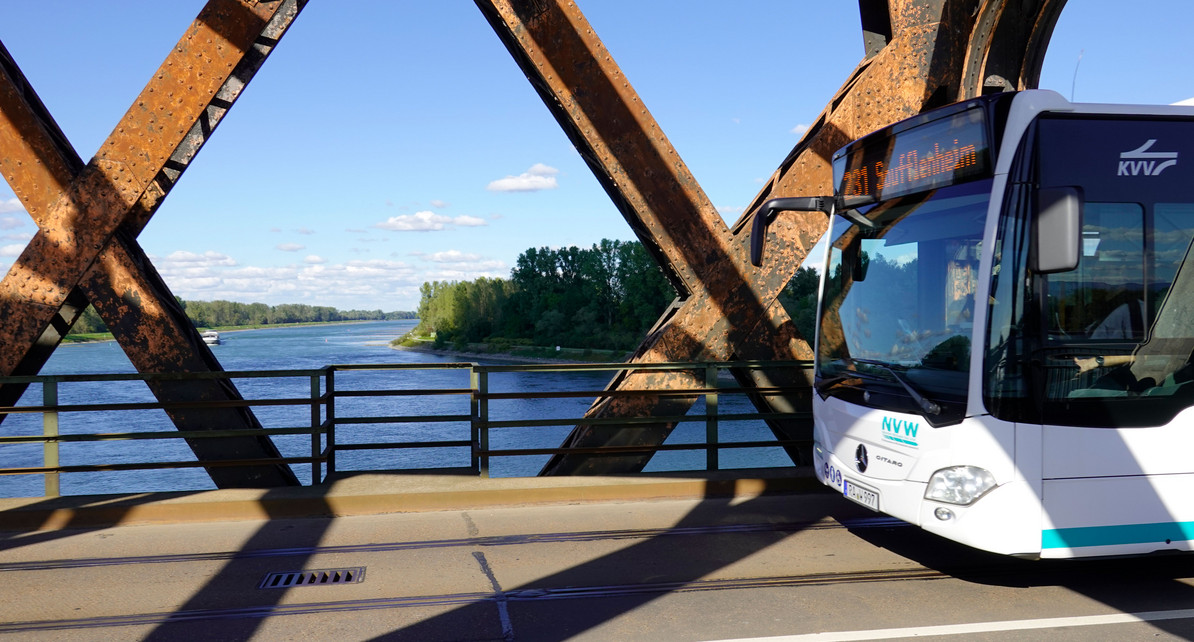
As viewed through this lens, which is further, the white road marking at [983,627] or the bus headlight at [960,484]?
the bus headlight at [960,484]

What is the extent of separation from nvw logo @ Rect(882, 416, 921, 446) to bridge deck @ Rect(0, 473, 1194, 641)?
854mm

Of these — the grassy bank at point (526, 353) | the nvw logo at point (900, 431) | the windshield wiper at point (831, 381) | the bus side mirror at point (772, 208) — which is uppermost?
the bus side mirror at point (772, 208)

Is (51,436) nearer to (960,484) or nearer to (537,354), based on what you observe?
(960,484)

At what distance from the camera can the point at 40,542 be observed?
6000 mm

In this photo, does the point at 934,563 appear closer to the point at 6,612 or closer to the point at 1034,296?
the point at 1034,296

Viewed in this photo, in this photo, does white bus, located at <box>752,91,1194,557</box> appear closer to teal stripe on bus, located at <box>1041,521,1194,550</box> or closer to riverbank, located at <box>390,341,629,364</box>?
teal stripe on bus, located at <box>1041,521,1194,550</box>

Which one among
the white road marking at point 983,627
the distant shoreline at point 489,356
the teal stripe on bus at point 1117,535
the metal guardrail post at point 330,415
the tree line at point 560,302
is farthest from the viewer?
the tree line at point 560,302

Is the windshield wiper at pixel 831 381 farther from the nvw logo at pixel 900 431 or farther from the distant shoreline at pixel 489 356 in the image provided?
the distant shoreline at pixel 489 356

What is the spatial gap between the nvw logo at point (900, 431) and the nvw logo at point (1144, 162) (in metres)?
1.89

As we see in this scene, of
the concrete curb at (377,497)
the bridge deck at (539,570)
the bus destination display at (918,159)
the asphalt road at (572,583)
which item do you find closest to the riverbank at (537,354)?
the concrete curb at (377,497)

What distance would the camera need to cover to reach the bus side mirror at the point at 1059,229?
13.7 feet

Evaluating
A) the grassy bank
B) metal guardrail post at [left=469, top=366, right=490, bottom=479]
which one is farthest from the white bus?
the grassy bank

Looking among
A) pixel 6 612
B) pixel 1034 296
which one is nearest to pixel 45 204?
pixel 6 612

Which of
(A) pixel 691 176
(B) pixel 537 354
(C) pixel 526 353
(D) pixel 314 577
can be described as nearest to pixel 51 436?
(D) pixel 314 577
